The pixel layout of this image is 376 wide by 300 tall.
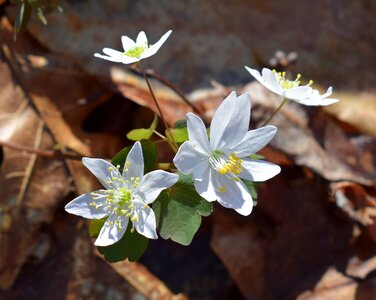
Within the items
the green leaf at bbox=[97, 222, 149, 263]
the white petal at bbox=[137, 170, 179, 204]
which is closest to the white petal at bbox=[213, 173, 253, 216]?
the white petal at bbox=[137, 170, 179, 204]

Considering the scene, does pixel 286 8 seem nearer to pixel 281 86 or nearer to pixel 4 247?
pixel 281 86

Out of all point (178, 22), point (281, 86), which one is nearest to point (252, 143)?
point (281, 86)

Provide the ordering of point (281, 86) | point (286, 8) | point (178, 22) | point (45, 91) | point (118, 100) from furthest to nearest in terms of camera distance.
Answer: point (286, 8) < point (178, 22) < point (118, 100) < point (45, 91) < point (281, 86)

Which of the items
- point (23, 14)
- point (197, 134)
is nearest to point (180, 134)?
point (197, 134)

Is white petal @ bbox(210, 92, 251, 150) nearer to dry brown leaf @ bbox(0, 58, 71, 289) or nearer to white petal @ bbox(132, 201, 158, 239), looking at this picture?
white petal @ bbox(132, 201, 158, 239)

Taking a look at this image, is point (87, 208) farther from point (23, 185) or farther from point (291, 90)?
point (23, 185)

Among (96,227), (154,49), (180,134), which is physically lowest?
(96,227)

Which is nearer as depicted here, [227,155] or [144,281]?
[227,155]
